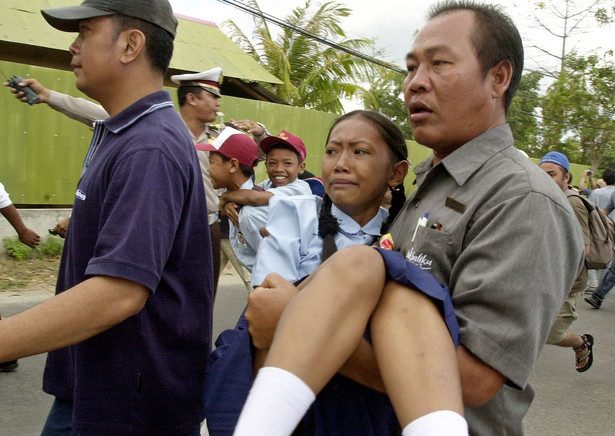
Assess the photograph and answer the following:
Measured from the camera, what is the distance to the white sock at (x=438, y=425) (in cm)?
117

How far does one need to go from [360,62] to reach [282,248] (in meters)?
13.3

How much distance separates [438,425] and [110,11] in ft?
4.59

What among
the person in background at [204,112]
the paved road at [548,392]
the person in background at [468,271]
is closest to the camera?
the person in background at [468,271]

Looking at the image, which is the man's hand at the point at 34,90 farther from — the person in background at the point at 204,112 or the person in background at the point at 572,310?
the person in background at the point at 572,310

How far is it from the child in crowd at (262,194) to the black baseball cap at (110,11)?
2009mm

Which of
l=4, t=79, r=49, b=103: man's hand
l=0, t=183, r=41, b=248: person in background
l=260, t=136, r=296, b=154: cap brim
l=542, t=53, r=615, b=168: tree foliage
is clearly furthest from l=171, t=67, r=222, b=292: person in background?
l=542, t=53, r=615, b=168: tree foliage

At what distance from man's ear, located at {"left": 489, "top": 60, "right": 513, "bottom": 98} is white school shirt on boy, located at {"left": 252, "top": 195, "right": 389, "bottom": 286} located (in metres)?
0.79

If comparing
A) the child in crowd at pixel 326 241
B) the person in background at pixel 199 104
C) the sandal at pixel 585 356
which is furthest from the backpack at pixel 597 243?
the child in crowd at pixel 326 241

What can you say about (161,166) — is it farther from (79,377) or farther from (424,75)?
(424,75)

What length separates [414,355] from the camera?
123 cm

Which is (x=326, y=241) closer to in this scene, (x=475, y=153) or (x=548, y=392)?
(x=475, y=153)

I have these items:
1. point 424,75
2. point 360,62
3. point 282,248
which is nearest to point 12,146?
point 282,248

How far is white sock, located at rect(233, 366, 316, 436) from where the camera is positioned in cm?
124

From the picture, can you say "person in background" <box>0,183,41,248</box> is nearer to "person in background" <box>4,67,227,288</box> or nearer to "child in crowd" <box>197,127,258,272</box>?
"person in background" <box>4,67,227,288</box>
